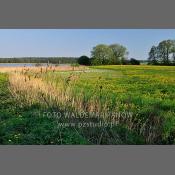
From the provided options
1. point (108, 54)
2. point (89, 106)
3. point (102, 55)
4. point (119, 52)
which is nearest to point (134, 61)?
point (119, 52)

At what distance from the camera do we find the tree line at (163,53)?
375 inches

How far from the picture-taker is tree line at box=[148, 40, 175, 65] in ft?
31.3

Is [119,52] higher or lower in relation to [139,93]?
higher

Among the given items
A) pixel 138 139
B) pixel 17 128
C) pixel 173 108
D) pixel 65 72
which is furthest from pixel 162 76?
pixel 17 128

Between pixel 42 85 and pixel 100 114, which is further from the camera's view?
pixel 42 85

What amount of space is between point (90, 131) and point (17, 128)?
150cm

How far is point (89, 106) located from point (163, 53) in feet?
6.69

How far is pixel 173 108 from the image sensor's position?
9.23 meters

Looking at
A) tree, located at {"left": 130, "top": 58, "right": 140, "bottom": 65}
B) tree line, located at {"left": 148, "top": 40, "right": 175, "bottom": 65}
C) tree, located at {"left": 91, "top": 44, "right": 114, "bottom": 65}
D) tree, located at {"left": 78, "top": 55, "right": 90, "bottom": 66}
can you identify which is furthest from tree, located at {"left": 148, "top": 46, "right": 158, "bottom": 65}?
tree, located at {"left": 78, "top": 55, "right": 90, "bottom": 66}

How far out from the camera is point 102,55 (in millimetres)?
9711

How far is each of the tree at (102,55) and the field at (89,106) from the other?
0.56 ft

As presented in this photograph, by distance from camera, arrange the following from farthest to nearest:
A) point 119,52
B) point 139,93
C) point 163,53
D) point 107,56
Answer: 1. point 107,56
2. point 163,53
3. point 119,52
4. point 139,93

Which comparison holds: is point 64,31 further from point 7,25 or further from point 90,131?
point 90,131

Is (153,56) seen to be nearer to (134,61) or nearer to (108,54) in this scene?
(134,61)
